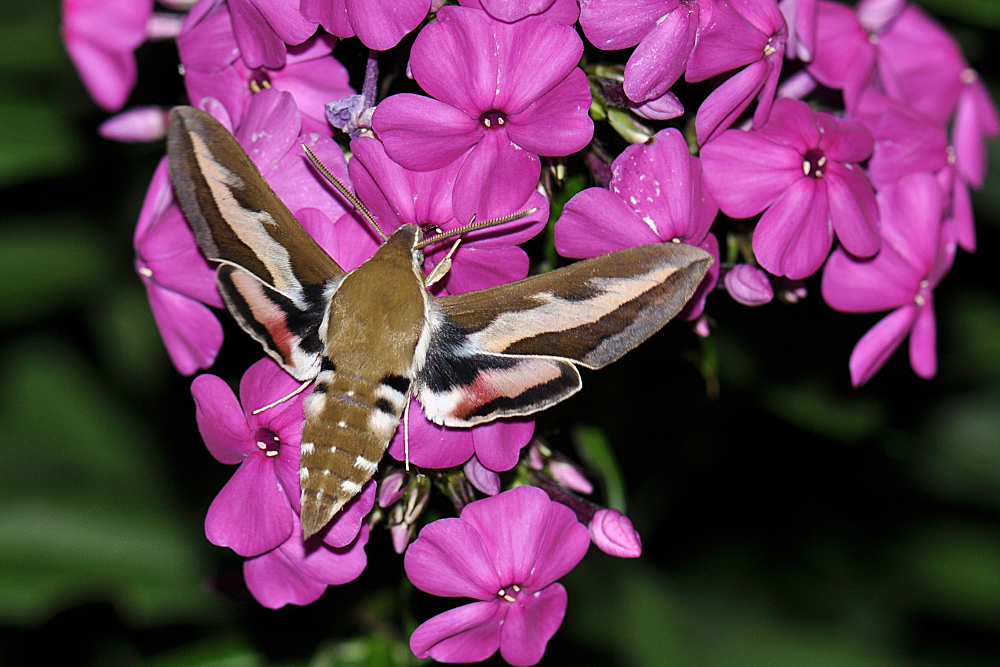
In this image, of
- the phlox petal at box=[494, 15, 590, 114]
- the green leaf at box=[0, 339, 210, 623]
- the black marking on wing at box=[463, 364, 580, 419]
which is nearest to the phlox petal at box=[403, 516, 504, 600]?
the black marking on wing at box=[463, 364, 580, 419]

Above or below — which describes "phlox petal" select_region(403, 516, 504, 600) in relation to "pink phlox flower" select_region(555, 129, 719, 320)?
below

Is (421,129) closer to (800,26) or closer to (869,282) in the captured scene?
(800,26)

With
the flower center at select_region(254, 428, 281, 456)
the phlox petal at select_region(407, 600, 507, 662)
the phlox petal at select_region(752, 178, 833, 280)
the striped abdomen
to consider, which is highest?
the phlox petal at select_region(752, 178, 833, 280)

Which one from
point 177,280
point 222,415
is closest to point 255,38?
point 177,280

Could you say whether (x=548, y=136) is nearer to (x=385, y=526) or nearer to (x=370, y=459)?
(x=370, y=459)

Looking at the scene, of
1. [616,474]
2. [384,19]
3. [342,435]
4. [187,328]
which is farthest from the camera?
[616,474]

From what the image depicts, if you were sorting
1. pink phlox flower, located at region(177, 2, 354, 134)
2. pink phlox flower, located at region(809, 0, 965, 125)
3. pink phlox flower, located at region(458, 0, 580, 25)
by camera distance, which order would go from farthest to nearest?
pink phlox flower, located at region(809, 0, 965, 125) < pink phlox flower, located at region(177, 2, 354, 134) < pink phlox flower, located at region(458, 0, 580, 25)

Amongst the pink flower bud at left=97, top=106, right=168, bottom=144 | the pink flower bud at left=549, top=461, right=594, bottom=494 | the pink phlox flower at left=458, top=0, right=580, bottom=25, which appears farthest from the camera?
the pink flower bud at left=97, top=106, right=168, bottom=144

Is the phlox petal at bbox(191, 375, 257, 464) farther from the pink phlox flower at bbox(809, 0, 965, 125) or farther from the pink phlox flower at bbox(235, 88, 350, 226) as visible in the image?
the pink phlox flower at bbox(809, 0, 965, 125)
